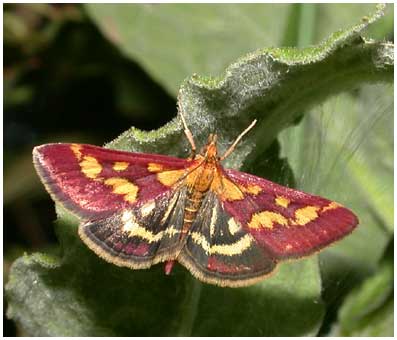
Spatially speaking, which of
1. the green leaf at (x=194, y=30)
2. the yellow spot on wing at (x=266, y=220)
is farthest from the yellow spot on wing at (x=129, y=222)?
the green leaf at (x=194, y=30)

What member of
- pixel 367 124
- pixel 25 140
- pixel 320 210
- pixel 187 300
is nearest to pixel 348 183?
pixel 367 124

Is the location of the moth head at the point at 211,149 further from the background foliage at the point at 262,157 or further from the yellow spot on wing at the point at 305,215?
the yellow spot on wing at the point at 305,215

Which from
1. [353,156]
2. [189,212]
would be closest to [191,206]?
[189,212]

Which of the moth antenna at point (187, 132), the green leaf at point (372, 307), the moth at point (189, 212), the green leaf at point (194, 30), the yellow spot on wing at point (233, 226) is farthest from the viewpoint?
the green leaf at point (194, 30)

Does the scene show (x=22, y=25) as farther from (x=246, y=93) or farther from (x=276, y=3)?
(x=246, y=93)

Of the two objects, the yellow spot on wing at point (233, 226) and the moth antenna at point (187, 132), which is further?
the yellow spot on wing at point (233, 226)

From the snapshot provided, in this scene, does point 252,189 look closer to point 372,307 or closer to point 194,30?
point 372,307
